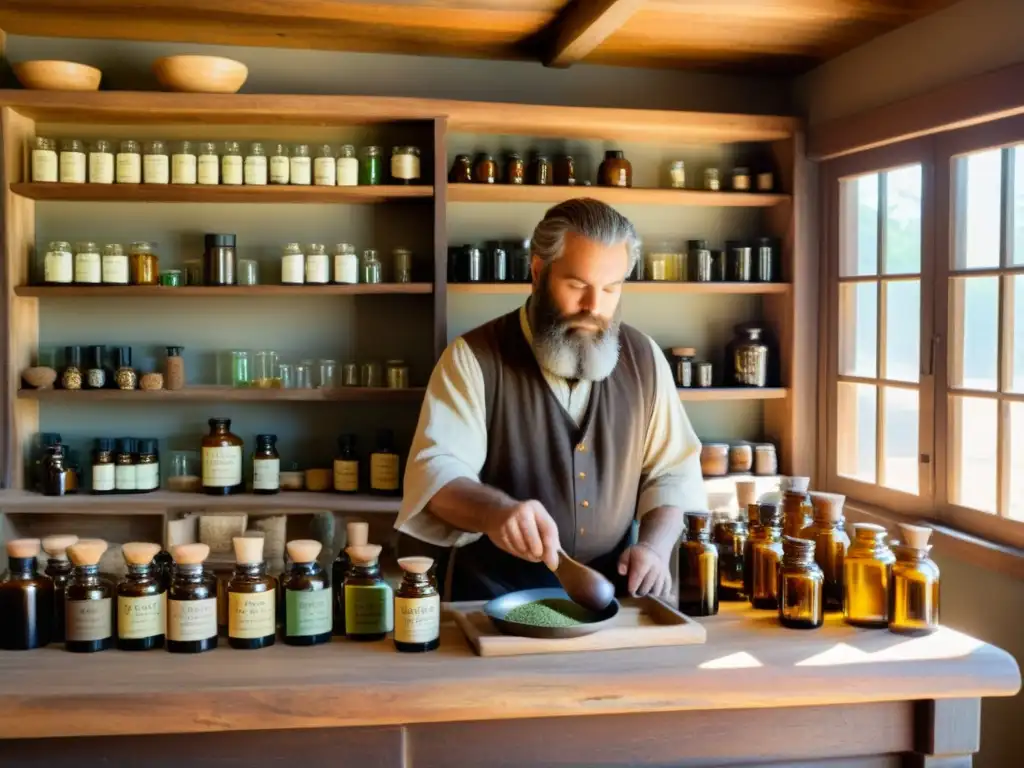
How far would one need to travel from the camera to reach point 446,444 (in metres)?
1.92

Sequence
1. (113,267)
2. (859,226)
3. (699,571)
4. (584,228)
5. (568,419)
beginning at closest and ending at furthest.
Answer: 1. (699,571)
2. (584,228)
3. (568,419)
4. (113,267)
5. (859,226)

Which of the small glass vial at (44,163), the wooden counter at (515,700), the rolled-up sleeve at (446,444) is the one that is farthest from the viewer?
the small glass vial at (44,163)

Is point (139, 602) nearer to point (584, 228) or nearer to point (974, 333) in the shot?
point (584, 228)

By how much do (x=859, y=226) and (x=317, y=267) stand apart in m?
1.83

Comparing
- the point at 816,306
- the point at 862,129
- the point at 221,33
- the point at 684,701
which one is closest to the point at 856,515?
the point at 816,306

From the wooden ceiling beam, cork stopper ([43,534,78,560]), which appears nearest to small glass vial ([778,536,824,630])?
cork stopper ([43,534,78,560])

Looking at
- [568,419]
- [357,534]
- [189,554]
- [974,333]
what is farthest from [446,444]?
[974,333]

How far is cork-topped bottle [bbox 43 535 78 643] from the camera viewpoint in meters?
1.46

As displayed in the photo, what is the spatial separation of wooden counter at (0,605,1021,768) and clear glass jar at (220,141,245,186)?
205 centimetres

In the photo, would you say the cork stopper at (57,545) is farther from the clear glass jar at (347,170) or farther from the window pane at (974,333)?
the window pane at (974,333)

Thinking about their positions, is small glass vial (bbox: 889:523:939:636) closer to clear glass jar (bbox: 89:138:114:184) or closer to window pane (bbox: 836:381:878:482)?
window pane (bbox: 836:381:878:482)

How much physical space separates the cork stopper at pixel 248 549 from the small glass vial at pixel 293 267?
1919mm

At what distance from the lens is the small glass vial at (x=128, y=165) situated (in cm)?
313

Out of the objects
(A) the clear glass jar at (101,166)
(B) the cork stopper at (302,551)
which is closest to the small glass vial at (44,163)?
(A) the clear glass jar at (101,166)
